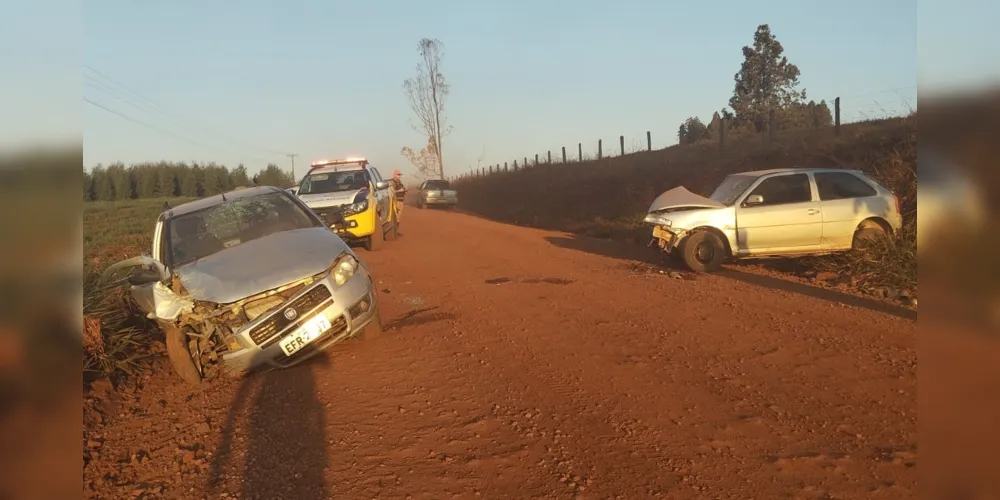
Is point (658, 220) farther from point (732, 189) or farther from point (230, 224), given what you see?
point (230, 224)

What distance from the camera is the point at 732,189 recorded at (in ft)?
35.1

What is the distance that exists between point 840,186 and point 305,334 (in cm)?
855

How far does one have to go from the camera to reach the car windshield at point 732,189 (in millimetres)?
10344

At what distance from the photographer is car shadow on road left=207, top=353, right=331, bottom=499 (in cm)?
358

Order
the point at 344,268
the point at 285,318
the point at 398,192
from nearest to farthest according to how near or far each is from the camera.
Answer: the point at 285,318 < the point at 344,268 < the point at 398,192

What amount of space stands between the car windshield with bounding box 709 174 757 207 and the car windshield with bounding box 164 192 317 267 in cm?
687

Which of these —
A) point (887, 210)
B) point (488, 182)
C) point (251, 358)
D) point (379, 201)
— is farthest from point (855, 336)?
point (488, 182)

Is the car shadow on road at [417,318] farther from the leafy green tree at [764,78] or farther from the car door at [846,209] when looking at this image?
the leafy green tree at [764,78]

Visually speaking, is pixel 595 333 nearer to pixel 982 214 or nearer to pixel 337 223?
pixel 337 223

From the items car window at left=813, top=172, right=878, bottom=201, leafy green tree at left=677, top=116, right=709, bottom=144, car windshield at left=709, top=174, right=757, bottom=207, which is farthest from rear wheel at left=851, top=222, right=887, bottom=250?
leafy green tree at left=677, top=116, right=709, bottom=144

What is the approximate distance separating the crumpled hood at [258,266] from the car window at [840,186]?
25.2 feet

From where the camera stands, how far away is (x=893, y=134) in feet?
52.4

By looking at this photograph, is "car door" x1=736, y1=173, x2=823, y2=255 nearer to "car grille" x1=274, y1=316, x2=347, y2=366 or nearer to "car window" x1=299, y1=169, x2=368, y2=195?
"car grille" x1=274, y1=316, x2=347, y2=366

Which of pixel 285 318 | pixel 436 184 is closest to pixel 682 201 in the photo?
pixel 285 318
